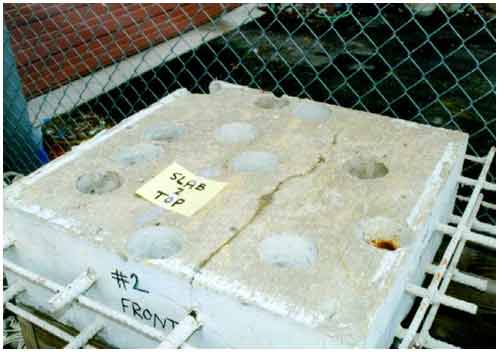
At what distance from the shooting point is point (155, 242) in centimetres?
128

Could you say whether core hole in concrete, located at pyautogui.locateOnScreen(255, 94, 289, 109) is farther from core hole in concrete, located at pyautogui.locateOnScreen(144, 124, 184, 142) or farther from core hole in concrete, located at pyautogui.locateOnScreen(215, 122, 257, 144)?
core hole in concrete, located at pyautogui.locateOnScreen(144, 124, 184, 142)

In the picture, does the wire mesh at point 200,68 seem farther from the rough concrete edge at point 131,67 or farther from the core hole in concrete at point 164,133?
the core hole in concrete at point 164,133

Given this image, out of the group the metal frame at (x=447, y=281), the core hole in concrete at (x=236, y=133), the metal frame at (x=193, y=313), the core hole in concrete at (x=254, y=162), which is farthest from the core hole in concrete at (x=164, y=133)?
the metal frame at (x=447, y=281)

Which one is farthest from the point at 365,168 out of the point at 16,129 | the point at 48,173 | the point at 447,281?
the point at 16,129

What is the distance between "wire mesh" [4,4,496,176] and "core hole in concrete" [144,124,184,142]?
1298mm

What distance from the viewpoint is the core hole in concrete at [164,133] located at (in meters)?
1.68

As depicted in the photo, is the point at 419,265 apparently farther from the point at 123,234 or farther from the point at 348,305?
the point at 123,234

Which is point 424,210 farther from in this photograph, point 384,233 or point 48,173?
point 48,173

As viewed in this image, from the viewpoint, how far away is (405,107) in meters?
3.97

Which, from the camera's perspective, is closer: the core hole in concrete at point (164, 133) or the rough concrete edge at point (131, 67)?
the core hole in concrete at point (164, 133)

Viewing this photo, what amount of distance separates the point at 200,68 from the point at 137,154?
3181mm

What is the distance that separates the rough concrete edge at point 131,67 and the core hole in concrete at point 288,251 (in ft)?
6.17

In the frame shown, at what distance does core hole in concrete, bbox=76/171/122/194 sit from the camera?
1.48 meters

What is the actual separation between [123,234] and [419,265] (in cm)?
73
